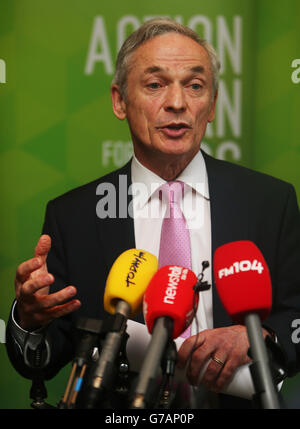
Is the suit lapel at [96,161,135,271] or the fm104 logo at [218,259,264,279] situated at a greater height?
the suit lapel at [96,161,135,271]

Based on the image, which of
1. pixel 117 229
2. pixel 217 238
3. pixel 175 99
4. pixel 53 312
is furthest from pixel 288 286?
pixel 53 312

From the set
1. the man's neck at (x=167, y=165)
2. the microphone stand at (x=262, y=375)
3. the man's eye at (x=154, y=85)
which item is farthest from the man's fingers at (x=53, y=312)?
the man's eye at (x=154, y=85)

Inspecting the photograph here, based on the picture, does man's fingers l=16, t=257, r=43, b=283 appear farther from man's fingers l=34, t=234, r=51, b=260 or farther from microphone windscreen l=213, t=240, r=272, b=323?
microphone windscreen l=213, t=240, r=272, b=323

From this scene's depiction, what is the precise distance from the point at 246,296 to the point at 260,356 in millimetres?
139

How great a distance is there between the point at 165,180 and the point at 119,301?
0.98 metres

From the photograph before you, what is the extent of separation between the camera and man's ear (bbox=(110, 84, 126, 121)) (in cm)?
229

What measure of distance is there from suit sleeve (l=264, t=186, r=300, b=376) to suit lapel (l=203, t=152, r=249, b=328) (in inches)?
6.3

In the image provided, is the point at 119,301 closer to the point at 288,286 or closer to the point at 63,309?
the point at 63,309

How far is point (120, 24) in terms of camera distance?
2463 millimetres

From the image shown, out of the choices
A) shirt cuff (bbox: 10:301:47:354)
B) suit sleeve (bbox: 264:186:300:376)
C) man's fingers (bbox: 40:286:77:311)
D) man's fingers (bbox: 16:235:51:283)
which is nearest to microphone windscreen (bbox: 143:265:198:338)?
man's fingers (bbox: 40:286:77:311)

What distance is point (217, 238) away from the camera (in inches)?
80.8

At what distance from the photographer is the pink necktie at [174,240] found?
2.00 metres

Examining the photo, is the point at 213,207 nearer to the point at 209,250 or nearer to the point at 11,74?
the point at 209,250

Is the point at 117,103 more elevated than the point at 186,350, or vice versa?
the point at 117,103
